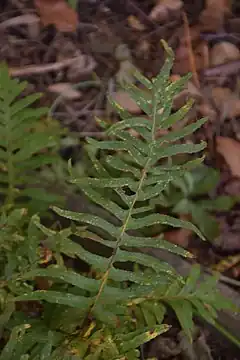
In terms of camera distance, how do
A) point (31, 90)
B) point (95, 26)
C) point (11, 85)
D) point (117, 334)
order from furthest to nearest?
1. point (95, 26)
2. point (31, 90)
3. point (11, 85)
4. point (117, 334)

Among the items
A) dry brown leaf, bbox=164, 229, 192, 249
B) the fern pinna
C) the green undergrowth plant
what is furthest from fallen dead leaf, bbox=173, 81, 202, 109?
the fern pinna

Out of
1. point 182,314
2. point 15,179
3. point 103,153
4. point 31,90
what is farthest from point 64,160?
point 182,314

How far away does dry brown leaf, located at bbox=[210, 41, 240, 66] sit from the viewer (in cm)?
217

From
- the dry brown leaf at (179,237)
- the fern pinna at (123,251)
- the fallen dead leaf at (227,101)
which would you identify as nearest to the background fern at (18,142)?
the fern pinna at (123,251)

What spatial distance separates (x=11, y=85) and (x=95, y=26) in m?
0.88

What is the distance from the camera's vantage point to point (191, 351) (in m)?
1.50

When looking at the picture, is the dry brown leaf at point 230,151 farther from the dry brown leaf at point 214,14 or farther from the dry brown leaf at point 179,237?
the dry brown leaf at point 214,14

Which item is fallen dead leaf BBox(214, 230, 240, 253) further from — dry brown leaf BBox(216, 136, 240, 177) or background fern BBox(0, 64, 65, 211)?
background fern BBox(0, 64, 65, 211)

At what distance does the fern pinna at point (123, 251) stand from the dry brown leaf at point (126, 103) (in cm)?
82

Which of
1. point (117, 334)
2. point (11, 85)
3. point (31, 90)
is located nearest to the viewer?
point (117, 334)

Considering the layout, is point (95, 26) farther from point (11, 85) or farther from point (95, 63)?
point (11, 85)

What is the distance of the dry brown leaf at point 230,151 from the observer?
1955mm

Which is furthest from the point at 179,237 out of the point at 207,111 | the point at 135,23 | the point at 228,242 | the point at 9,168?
the point at 135,23

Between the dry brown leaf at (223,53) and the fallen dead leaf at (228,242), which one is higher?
the dry brown leaf at (223,53)
